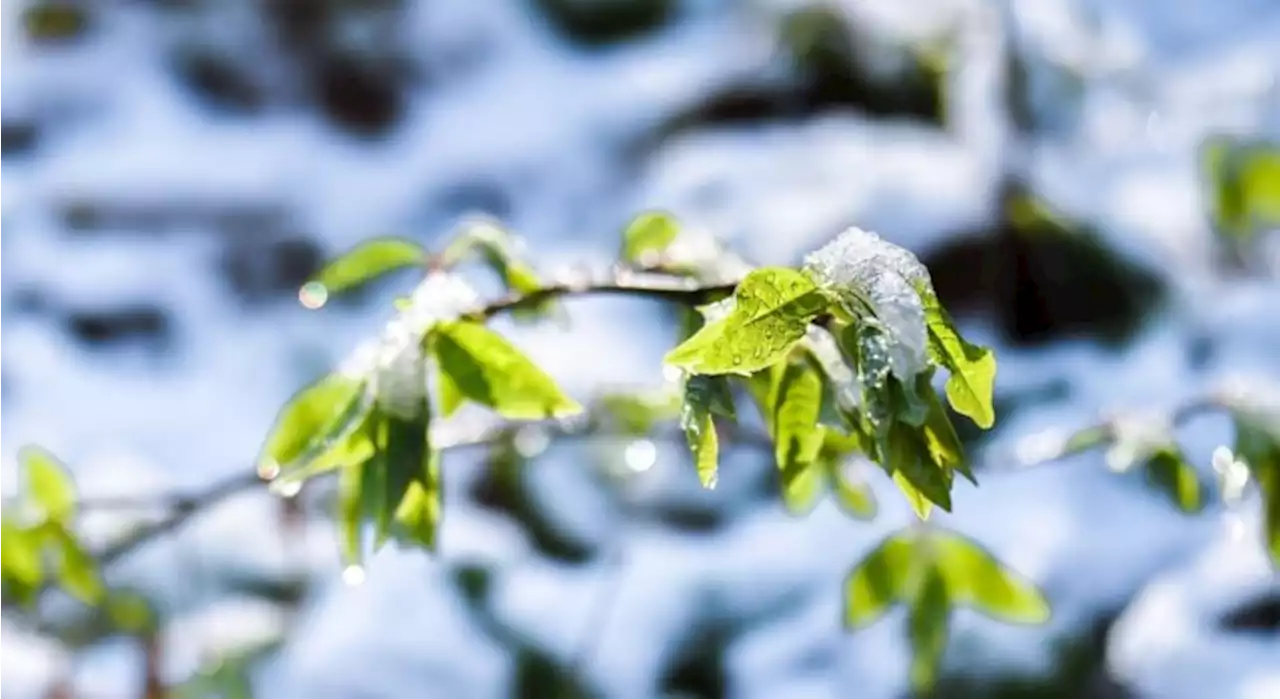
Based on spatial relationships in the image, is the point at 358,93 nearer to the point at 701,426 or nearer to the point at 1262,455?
the point at 1262,455

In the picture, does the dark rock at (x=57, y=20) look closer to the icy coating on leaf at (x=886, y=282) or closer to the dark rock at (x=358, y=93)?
→ the dark rock at (x=358, y=93)

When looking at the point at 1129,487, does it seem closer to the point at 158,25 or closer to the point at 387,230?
the point at 387,230

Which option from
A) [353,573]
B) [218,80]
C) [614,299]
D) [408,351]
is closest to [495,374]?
[408,351]

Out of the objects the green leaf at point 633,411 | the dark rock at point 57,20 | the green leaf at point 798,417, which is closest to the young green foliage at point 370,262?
the green leaf at point 798,417

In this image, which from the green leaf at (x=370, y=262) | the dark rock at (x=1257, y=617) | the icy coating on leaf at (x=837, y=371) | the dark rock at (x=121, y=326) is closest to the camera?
the icy coating on leaf at (x=837, y=371)

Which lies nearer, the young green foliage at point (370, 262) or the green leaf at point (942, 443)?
the green leaf at point (942, 443)
